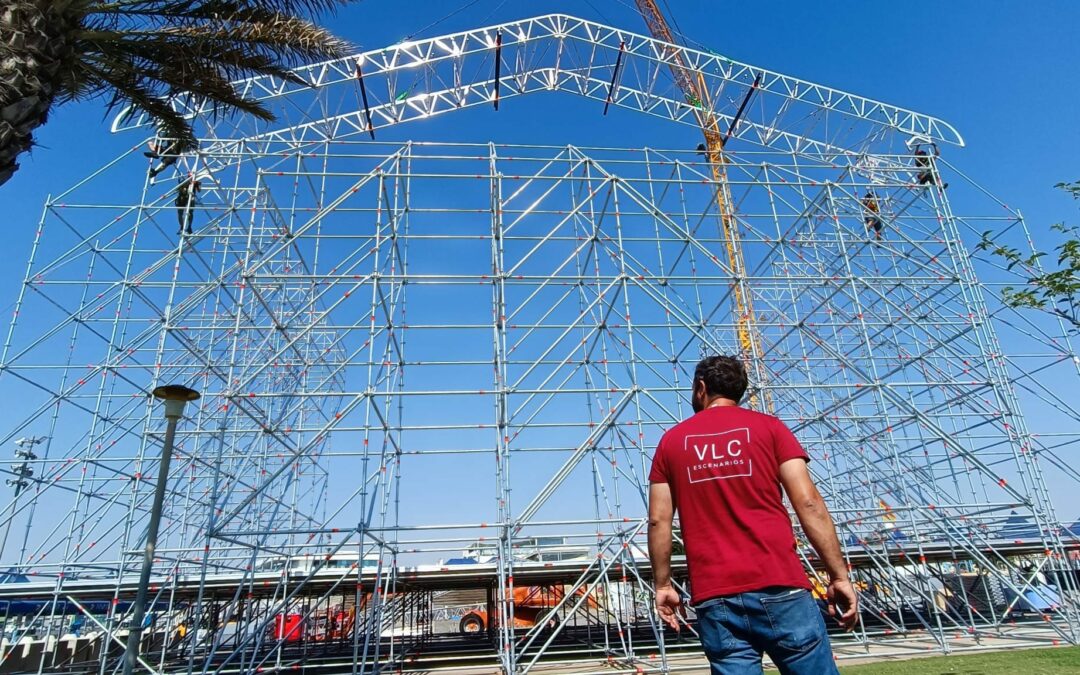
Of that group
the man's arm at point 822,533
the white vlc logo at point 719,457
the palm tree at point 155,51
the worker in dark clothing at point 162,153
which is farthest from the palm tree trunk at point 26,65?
the worker in dark clothing at point 162,153

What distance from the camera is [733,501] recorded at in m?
2.28

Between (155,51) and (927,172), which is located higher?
(927,172)

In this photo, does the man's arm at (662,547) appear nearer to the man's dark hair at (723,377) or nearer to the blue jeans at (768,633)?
the blue jeans at (768,633)

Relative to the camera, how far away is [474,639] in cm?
1727

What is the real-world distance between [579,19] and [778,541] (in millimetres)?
18035

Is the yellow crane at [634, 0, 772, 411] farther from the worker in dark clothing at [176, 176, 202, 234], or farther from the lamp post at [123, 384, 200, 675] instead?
the worker in dark clothing at [176, 176, 202, 234]

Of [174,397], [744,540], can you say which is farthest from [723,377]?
[174,397]

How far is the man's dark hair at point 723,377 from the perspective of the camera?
2617 mm

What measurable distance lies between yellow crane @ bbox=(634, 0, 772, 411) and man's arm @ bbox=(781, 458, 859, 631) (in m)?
8.88

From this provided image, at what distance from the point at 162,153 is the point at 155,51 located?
6888 millimetres

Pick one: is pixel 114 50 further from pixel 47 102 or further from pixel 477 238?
pixel 477 238

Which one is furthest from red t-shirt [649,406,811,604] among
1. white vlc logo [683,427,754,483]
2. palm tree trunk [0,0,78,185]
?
palm tree trunk [0,0,78,185]

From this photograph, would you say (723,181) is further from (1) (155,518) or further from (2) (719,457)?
(2) (719,457)

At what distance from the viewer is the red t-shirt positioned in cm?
218
